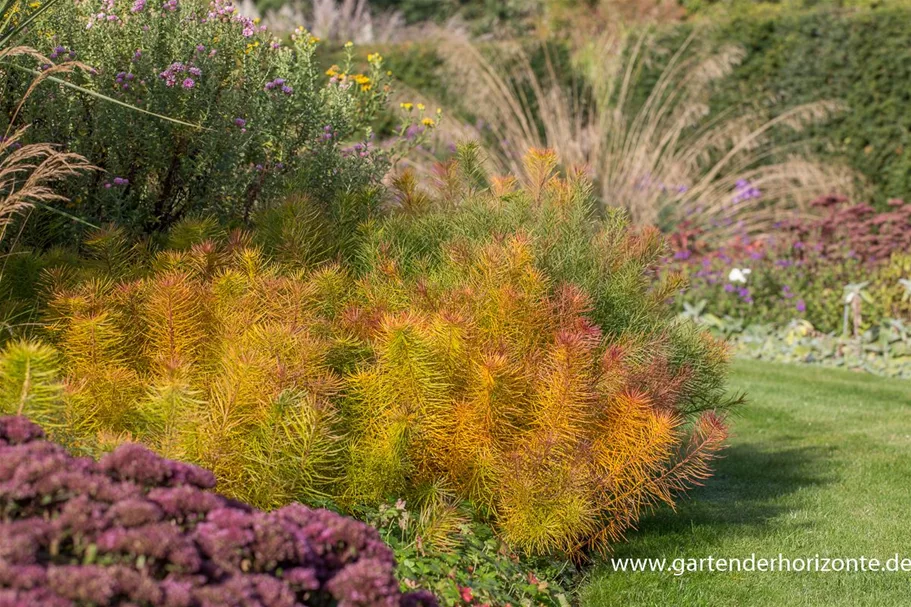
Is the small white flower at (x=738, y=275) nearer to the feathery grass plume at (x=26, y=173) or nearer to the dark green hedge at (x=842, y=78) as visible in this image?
the dark green hedge at (x=842, y=78)

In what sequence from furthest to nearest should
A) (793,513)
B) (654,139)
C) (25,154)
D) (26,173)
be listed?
(654,139)
(793,513)
(26,173)
(25,154)

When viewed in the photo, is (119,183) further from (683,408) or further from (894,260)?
(894,260)

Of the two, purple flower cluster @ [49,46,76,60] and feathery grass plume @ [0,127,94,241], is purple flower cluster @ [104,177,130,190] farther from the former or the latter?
purple flower cluster @ [49,46,76,60]

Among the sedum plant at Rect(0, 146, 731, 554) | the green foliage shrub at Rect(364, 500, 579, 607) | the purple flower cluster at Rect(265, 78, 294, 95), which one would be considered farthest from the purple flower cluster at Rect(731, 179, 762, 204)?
the green foliage shrub at Rect(364, 500, 579, 607)

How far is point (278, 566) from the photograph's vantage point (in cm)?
185

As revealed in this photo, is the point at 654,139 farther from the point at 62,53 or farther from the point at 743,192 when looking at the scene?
the point at 62,53

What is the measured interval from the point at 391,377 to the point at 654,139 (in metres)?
9.19

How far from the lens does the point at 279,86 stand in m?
4.70

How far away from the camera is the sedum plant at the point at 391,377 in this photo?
2871 millimetres

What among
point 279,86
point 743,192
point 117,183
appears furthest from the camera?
point 743,192

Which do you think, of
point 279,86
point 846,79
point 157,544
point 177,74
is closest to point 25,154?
point 177,74

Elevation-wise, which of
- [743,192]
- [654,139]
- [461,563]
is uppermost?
[654,139]

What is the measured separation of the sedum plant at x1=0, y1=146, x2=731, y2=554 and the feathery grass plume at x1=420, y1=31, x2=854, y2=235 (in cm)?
644

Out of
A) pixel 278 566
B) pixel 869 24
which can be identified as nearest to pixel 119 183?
pixel 278 566
